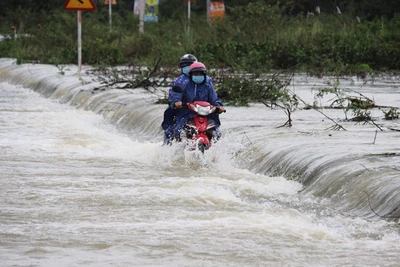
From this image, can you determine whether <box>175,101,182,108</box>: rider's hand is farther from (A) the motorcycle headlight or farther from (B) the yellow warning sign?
(B) the yellow warning sign

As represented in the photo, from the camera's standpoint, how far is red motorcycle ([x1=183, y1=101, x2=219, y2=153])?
13.6 meters

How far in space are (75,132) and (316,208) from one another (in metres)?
8.58

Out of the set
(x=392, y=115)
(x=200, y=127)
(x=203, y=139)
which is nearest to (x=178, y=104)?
(x=200, y=127)

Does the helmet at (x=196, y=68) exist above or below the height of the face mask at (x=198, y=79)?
Result: above

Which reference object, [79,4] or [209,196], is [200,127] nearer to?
[209,196]

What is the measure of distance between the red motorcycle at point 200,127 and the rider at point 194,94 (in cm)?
9

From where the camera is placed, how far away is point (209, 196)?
1123cm

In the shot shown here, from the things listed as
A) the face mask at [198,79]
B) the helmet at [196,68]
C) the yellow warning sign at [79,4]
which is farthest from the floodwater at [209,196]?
the yellow warning sign at [79,4]

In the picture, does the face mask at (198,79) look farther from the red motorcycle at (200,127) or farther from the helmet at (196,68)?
the red motorcycle at (200,127)

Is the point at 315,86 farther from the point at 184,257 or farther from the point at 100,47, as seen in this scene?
the point at 184,257

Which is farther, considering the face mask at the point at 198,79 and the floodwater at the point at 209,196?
the face mask at the point at 198,79

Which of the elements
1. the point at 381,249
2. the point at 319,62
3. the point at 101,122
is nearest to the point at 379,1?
the point at 319,62

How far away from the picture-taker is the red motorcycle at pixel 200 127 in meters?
13.6

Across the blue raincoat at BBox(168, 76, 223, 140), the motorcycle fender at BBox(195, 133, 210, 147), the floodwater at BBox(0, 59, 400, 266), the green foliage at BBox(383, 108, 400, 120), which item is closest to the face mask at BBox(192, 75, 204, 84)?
the blue raincoat at BBox(168, 76, 223, 140)
